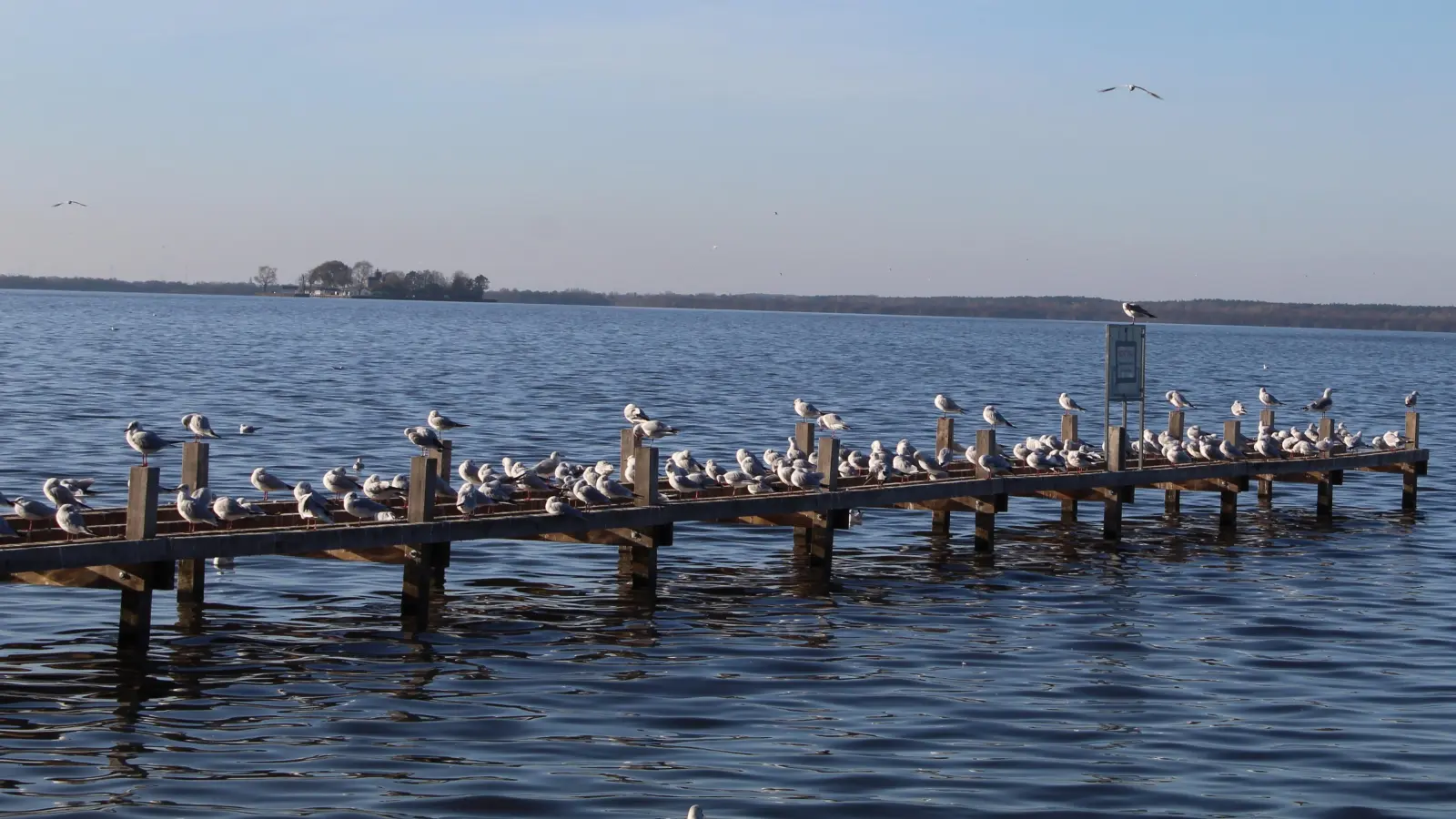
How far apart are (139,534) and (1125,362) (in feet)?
52.0

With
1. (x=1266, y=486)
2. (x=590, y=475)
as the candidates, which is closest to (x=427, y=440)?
(x=590, y=475)

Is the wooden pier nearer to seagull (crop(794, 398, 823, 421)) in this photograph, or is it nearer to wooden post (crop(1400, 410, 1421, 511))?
wooden post (crop(1400, 410, 1421, 511))

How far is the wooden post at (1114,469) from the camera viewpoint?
26281 millimetres

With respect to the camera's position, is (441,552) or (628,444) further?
(628,444)

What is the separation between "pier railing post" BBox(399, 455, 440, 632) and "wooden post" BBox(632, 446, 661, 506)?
8.65 feet

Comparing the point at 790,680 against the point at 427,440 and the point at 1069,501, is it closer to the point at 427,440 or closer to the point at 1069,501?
the point at 427,440

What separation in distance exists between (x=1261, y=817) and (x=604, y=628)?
7912 millimetres

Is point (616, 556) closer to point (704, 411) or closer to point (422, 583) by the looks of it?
point (422, 583)

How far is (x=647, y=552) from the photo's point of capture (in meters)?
21.3

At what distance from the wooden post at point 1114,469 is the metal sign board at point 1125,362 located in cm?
91

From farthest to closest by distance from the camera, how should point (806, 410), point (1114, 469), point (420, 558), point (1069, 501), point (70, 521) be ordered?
point (1069, 501) < point (806, 410) < point (1114, 469) < point (420, 558) < point (70, 521)

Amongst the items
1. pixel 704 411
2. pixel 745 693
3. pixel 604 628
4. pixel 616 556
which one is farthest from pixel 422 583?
pixel 704 411

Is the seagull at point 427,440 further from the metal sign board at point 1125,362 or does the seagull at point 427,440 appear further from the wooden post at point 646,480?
the metal sign board at point 1125,362

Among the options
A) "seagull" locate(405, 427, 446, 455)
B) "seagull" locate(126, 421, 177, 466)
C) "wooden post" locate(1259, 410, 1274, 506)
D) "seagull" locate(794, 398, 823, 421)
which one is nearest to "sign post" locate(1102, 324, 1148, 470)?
"seagull" locate(794, 398, 823, 421)
